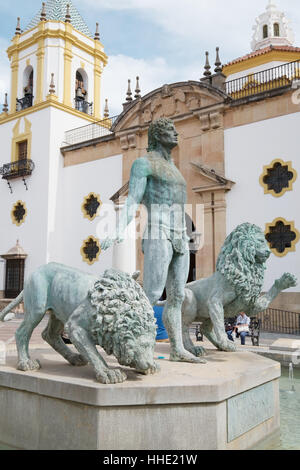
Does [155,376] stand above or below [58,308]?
below

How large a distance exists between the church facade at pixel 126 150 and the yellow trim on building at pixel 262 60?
0.19ft

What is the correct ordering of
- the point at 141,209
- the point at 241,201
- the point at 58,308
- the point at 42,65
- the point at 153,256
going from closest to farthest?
1. the point at 58,308
2. the point at 153,256
3. the point at 241,201
4. the point at 141,209
5. the point at 42,65

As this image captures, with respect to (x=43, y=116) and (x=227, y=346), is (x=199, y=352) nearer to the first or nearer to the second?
(x=227, y=346)

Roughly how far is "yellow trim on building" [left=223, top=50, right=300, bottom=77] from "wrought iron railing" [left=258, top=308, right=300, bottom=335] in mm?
15762

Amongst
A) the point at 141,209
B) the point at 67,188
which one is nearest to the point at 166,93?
the point at 141,209

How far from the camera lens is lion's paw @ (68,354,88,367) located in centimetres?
368

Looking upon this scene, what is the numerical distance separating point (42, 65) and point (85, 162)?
20.8 feet

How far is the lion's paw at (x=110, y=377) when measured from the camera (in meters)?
2.79

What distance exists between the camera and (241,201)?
1513 cm

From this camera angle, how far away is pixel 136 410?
8.73 ft

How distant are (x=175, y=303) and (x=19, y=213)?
760 inches

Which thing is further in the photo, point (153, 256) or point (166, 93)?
point (166, 93)
